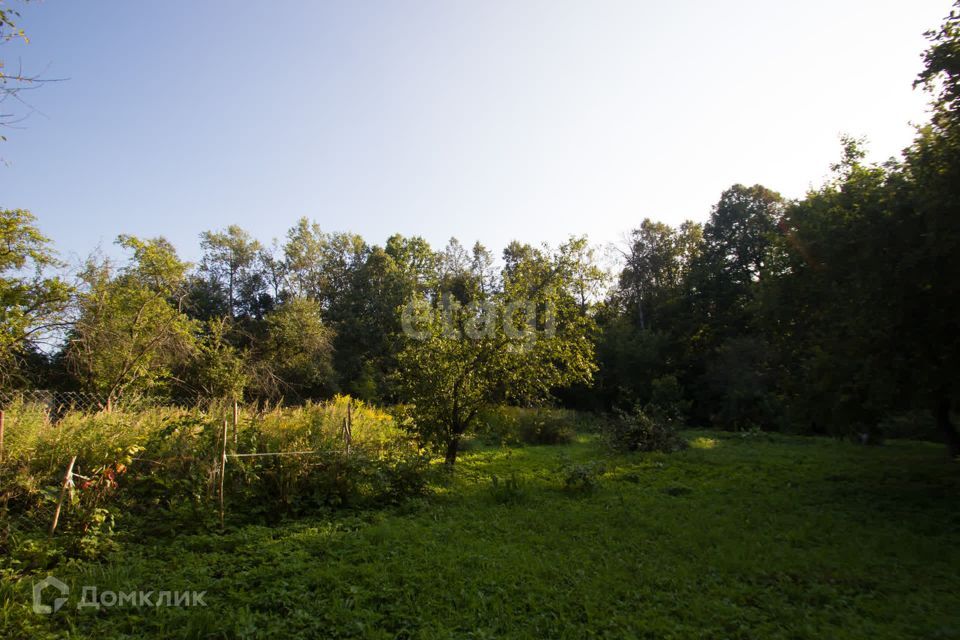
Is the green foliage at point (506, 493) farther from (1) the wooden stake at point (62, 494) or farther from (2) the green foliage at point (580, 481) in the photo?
(1) the wooden stake at point (62, 494)

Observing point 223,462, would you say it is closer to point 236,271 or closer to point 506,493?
point 506,493

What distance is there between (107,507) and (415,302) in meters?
6.26

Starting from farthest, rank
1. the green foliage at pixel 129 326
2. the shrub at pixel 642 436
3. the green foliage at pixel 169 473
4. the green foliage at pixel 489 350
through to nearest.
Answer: the shrub at pixel 642 436, the green foliage at pixel 129 326, the green foliage at pixel 489 350, the green foliage at pixel 169 473

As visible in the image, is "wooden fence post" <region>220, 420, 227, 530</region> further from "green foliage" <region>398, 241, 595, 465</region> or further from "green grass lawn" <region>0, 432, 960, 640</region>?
"green foliage" <region>398, 241, 595, 465</region>

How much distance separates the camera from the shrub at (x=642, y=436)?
14.1 m

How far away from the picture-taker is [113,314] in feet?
42.9

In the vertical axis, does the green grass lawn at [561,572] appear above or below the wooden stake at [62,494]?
below

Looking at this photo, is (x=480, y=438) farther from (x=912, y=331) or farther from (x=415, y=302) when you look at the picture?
(x=912, y=331)

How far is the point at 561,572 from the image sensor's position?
17.0 feet

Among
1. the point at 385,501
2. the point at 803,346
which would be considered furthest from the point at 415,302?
the point at 803,346

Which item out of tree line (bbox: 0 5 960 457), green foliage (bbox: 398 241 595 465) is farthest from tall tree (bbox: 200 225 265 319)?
green foliage (bbox: 398 241 595 465)

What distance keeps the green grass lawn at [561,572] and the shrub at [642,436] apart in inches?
202

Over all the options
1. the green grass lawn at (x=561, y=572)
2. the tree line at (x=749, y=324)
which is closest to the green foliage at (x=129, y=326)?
the tree line at (x=749, y=324)

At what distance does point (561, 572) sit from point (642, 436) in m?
9.84
